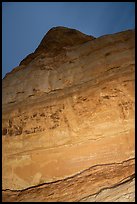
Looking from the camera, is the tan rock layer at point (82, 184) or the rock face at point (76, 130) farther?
the rock face at point (76, 130)

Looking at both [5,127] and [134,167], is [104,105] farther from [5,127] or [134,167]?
[5,127]

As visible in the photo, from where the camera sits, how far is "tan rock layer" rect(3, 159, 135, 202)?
5227 mm

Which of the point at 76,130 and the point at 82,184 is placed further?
the point at 76,130

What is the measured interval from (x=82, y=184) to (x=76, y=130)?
4.10 ft

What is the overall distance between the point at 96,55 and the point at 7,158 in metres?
3.58

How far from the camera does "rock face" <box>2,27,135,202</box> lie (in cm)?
540

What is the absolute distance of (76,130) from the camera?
18.7ft

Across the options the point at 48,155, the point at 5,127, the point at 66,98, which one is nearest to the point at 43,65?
the point at 66,98

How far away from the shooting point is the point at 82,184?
539cm

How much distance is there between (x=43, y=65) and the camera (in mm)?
6957

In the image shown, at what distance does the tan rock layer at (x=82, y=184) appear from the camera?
17.1ft

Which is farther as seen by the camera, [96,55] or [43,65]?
[43,65]

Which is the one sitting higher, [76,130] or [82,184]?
[76,130]

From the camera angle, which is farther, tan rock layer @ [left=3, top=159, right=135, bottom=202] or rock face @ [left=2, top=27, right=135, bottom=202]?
rock face @ [left=2, top=27, right=135, bottom=202]
